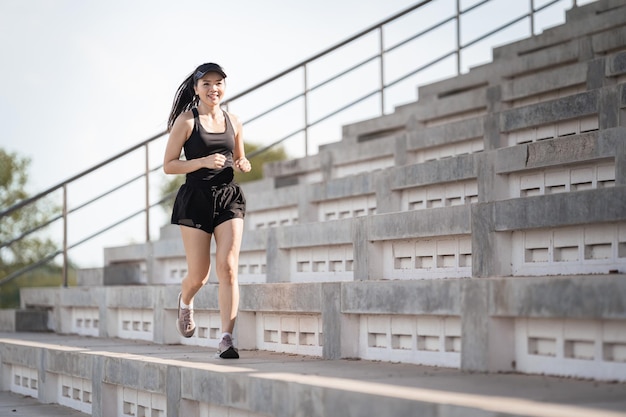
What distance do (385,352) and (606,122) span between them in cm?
196

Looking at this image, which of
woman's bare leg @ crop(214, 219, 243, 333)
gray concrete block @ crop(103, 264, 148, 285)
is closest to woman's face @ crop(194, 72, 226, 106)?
woman's bare leg @ crop(214, 219, 243, 333)

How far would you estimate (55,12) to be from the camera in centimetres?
2002

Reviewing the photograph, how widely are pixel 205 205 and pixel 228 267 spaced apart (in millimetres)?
352

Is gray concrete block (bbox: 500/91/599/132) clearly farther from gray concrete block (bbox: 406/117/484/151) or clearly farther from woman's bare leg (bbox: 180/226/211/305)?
woman's bare leg (bbox: 180/226/211/305)

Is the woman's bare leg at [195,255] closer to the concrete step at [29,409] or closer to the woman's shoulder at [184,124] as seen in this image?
the woman's shoulder at [184,124]

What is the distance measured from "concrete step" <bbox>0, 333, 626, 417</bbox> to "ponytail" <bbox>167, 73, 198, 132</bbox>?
1342 millimetres

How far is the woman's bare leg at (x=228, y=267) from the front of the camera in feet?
17.8

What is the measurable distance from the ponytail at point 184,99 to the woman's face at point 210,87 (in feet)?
0.61

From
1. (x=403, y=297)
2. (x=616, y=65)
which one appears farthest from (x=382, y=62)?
(x=403, y=297)

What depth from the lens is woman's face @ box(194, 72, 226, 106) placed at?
Result: 546 cm

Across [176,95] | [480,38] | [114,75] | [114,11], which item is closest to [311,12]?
[114,11]

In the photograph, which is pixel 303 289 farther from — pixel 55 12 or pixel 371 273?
pixel 55 12

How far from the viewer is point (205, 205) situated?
18.0ft

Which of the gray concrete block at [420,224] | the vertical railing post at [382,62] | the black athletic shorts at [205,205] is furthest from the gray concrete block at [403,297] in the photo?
the vertical railing post at [382,62]
